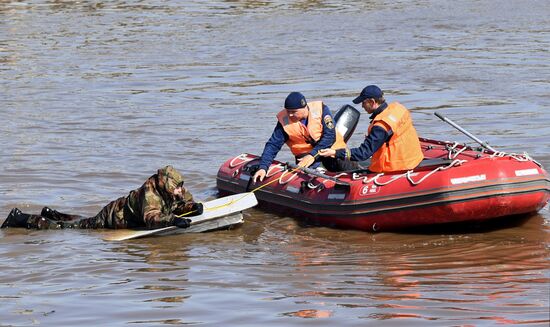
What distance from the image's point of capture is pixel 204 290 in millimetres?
8797

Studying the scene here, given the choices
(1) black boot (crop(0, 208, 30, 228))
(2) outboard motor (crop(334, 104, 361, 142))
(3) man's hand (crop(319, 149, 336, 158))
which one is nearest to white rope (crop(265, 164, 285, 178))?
(3) man's hand (crop(319, 149, 336, 158))

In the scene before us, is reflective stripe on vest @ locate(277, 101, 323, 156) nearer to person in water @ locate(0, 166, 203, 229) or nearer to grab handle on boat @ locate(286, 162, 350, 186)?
grab handle on boat @ locate(286, 162, 350, 186)

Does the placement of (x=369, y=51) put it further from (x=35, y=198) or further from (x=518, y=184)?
(x=518, y=184)

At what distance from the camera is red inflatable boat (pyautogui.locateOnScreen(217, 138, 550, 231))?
1023cm

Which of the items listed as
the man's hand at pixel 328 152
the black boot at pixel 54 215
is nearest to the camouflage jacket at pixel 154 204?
the black boot at pixel 54 215

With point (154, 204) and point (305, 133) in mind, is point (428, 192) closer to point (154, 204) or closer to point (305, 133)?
point (305, 133)

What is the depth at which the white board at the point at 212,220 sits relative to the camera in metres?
10.8

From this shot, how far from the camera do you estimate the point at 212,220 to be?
11.0 metres

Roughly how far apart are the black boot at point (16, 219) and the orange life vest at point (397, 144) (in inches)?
135

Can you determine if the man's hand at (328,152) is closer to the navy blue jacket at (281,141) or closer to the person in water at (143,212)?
the navy blue jacket at (281,141)

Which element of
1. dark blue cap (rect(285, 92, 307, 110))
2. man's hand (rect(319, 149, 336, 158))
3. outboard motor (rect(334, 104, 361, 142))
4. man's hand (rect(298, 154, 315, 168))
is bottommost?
man's hand (rect(298, 154, 315, 168))

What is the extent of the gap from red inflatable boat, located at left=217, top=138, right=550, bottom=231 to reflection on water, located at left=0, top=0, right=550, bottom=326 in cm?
20

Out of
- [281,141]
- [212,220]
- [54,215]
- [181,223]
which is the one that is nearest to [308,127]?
[281,141]

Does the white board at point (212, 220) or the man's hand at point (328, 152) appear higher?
the man's hand at point (328, 152)
